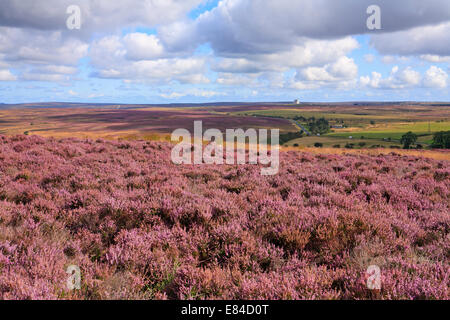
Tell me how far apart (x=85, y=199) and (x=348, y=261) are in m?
5.24

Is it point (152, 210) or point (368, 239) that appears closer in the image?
point (368, 239)

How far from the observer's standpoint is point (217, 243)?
393cm

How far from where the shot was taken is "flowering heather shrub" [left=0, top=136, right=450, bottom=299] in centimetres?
283

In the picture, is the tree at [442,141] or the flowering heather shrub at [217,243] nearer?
the flowering heather shrub at [217,243]

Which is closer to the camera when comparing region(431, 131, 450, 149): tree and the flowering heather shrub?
the flowering heather shrub

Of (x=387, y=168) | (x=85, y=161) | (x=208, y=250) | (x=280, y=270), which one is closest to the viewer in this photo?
(x=280, y=270)

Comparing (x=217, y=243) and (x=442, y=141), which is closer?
(x=217, y=243)

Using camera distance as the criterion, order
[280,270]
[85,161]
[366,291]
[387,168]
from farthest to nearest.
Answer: [387,168] → [85,161] → [280,270] → [366,291]

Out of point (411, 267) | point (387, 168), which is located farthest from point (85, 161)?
point (387, 168)

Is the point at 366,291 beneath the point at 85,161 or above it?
beneath

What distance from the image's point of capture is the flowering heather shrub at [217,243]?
111 inches

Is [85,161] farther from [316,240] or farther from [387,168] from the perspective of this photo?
[387,168]

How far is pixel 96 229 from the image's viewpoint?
4.56m

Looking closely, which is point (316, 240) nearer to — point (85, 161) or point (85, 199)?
point (85, 199)
